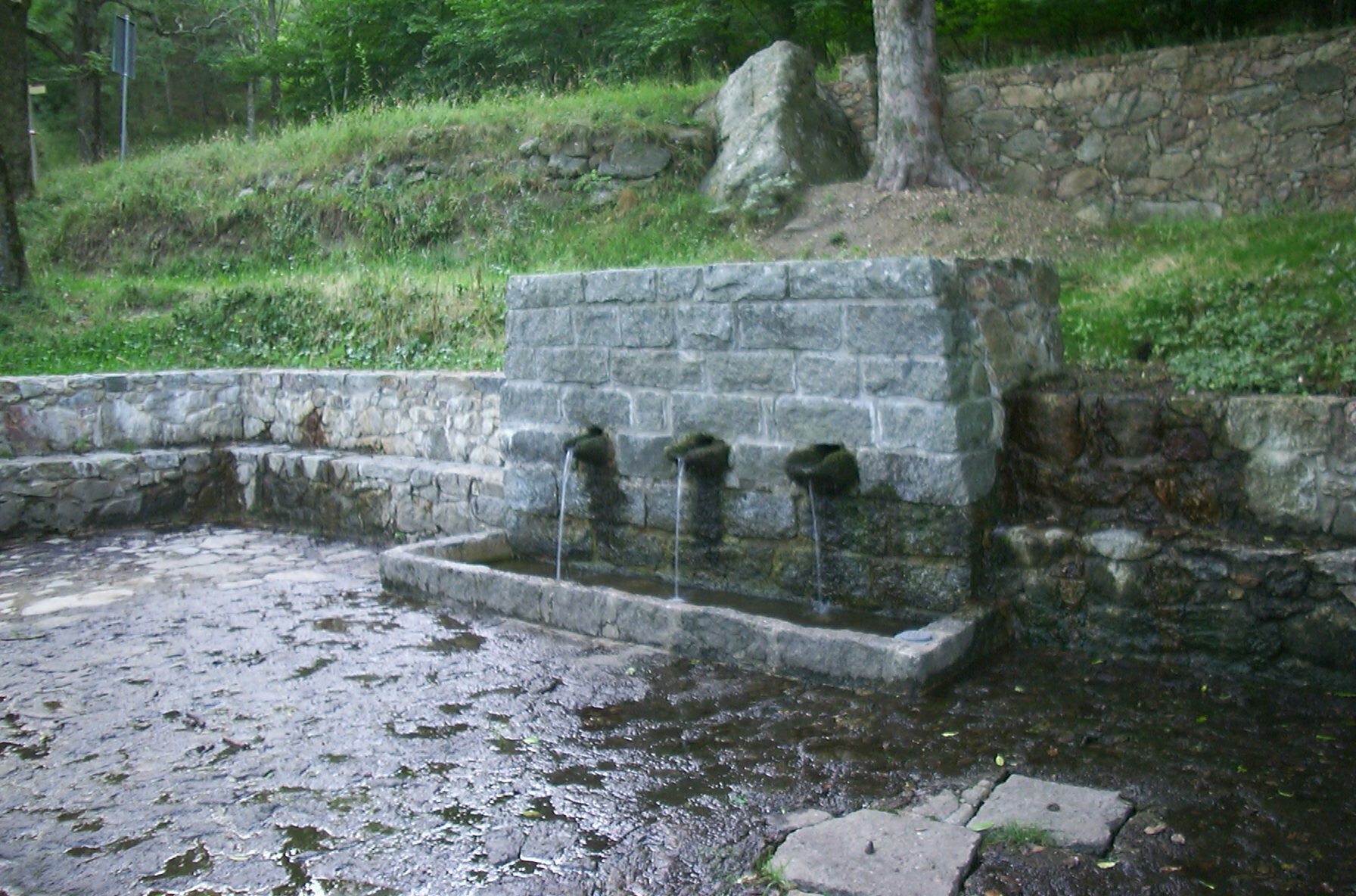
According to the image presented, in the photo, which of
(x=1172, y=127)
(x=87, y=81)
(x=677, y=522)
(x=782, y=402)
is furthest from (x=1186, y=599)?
(x=87, y=81)

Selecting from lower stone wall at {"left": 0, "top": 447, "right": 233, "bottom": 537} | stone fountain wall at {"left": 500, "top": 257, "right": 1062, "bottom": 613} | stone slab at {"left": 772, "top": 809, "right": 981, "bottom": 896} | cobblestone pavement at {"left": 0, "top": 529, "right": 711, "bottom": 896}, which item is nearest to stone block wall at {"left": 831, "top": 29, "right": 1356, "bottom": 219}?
stone fountain wall at {"left": 500, "top": 257, "right": 1062, "bottom": 613}

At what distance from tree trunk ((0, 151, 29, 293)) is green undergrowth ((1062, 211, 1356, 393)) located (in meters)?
10.1

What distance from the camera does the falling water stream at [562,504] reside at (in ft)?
19.1

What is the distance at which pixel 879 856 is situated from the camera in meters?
2.91

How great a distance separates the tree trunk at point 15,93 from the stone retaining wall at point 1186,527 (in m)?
14.6

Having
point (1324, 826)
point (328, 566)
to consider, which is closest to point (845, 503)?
point (1324, 826)

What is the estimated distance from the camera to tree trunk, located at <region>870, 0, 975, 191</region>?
10867mm

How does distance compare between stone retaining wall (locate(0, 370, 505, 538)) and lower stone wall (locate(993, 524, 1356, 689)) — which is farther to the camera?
stone retaining wall (locate(0, 370, 505, 538))

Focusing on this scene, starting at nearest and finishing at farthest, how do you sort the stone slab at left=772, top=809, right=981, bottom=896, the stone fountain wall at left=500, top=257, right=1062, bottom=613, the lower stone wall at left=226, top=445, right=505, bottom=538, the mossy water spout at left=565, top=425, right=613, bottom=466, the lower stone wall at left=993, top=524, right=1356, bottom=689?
the stone slab at left=772, top=809, right=981, bottom=896
the lower stone wall at left=993, top=524, right=1356, bottom=689
the stone fountain wall at left=500, top=257, right=1062, bottom=613
the mossy water spout at left=565, top=425, right=613, bottom=466
the lower stone wall at left=226, top=445, right=505, bottom=538

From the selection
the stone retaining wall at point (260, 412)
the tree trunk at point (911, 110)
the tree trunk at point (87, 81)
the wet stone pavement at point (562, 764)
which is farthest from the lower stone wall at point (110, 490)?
the tree trunk at point (87, 81)

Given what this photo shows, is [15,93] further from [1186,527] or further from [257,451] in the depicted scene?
[1186,527]

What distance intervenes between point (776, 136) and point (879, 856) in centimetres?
973

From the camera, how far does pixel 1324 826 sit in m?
2.99

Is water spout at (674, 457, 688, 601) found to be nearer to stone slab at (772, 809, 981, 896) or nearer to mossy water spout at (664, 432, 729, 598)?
mossy water spout at (664, 432, 729, 598)
